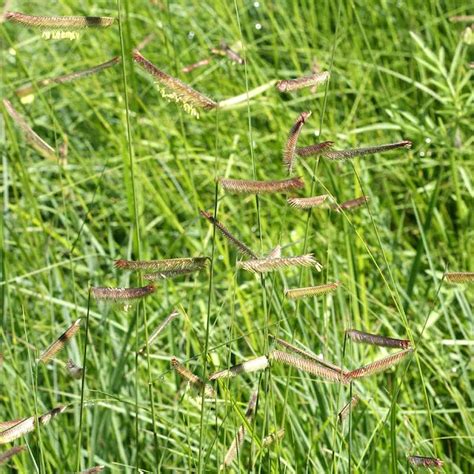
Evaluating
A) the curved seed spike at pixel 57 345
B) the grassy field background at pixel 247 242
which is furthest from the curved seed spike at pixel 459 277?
the curved seed spike at pixel 57 345

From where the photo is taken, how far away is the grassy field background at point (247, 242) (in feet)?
6.28

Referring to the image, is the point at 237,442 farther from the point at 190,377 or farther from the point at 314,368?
the point at 314,368

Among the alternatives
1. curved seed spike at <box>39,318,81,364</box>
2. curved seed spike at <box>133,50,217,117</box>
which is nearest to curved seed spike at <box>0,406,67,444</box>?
curved seed spike at <box>39,318,81,364</box>

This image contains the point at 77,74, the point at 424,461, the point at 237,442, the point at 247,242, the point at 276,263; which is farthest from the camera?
the point at 247,242

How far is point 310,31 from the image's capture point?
133 inches

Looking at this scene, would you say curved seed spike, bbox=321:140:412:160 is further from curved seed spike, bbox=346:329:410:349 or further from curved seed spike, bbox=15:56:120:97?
curved seed spike, bbox=15:56:120:97

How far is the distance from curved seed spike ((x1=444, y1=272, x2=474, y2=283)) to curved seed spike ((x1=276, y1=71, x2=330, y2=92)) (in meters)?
0.33

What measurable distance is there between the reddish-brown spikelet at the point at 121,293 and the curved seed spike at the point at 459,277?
1.40ft

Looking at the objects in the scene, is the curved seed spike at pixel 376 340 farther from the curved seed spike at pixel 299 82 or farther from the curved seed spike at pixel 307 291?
the curved seed spike at pixel 299 82

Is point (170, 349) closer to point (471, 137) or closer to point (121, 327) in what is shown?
point (121, 327)

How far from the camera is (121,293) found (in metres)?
1.35

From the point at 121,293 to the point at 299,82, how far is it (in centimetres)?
39

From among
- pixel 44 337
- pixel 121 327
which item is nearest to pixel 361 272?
pixel 121 327

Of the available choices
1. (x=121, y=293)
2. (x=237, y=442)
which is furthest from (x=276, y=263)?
(x=237, y=442)
